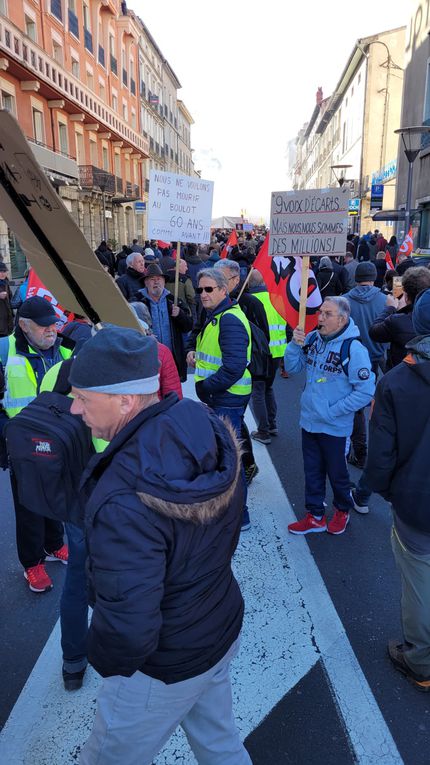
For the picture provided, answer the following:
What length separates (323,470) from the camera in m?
4.14

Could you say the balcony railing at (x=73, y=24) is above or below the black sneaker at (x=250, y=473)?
above

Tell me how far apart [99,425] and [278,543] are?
279 cm

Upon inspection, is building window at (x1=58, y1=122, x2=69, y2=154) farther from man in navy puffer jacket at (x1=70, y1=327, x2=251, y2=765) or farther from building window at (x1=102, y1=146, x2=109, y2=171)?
man in navy puffer jacket at (x1=70, y1=327, x2=251, y2=765)

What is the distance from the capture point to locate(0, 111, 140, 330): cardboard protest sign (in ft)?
5.57

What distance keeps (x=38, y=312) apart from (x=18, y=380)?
41 centimetres

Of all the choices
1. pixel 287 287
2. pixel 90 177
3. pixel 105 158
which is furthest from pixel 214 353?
pixel 105 158

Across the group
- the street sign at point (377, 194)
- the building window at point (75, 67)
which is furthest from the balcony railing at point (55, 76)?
the street sign at point (377, 194)

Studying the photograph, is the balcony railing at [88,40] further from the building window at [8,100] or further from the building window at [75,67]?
the building window at [8,100]

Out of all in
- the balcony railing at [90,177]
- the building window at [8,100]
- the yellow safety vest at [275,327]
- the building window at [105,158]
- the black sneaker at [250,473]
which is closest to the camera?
the black sneaker at [250,473]

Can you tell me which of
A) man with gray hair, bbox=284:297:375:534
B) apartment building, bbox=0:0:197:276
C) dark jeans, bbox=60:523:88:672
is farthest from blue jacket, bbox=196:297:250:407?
apartment building, bbox=0:0:197:276

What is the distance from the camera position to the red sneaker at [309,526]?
4172 mm

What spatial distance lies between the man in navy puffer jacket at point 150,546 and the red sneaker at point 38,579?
190 centimetres

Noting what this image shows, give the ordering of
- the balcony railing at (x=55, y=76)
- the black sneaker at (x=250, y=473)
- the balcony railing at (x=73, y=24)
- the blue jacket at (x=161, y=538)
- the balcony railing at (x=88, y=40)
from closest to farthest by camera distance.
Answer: the blue jacket at (x=161, y=538) < the black sneaker at (x=250, y=473) < the balcony railing at (x=55, y=76) < the balcony railing at (x=73, y=24) < the balcony railing at (x=88, y=40)

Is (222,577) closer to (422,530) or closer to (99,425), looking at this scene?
(99,425)
